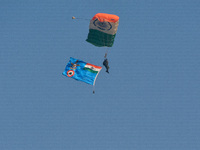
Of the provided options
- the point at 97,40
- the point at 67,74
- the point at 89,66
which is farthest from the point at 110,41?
the point at 67,74

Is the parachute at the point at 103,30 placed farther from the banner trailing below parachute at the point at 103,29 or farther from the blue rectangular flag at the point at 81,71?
the blue rectangular flag at the point at 81,71

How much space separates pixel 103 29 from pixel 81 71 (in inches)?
275

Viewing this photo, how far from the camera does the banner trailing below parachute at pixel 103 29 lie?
A: 133 ft

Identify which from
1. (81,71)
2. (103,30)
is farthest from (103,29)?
(81,71)

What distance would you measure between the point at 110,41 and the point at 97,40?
202 cm

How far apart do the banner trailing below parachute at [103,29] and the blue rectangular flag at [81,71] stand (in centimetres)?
355

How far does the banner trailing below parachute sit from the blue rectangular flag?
3.55 meters

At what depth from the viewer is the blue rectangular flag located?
136ft

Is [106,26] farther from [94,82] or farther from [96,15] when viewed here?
[94,82]

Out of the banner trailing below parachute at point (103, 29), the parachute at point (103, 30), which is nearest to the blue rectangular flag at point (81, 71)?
the parachute at point (103, 30)

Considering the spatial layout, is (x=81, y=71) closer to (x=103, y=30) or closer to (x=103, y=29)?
(x=103, y=30)

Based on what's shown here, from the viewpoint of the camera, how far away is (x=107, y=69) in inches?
1645

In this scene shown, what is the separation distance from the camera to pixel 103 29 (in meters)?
41.7

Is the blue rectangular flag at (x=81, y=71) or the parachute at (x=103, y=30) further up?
the parachute at (x=103, y=30)
